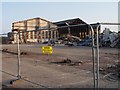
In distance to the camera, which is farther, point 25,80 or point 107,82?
point 25,80

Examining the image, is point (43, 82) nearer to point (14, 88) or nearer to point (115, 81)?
point (14, 88)

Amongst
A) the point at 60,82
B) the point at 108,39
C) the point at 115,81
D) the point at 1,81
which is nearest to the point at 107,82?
the point at 115,81

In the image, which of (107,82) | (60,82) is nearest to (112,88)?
(107,82)

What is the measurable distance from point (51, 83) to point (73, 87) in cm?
92

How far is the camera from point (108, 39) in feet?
106

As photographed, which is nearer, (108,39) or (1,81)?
(1,81)

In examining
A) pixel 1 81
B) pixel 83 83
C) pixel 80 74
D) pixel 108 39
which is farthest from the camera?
pixel 108 39

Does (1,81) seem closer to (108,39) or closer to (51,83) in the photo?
(51,83)

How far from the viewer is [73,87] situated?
7.55m

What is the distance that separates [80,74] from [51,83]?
6.85 feet

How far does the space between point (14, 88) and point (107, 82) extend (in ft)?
9.42

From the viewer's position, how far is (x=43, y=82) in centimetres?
838

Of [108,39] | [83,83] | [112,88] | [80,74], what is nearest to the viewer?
[112,88]

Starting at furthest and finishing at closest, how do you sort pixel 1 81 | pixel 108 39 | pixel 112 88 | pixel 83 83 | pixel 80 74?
pixel 108 39
pixel 80 74
pixel 1 81
pixel 83 83
pixel 112 88
